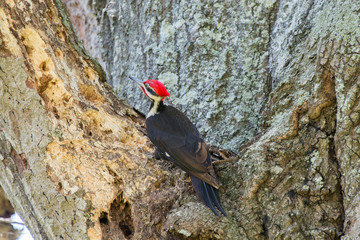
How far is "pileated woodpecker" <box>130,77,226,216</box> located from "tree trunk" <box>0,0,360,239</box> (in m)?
0.06

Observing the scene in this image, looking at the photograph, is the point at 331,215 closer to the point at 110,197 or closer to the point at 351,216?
the point at 351,216

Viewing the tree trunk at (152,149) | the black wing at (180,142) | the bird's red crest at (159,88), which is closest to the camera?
the tree trunk at (152,149)

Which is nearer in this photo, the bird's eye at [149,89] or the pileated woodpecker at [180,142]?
the pileated woodpecker at [180,142]

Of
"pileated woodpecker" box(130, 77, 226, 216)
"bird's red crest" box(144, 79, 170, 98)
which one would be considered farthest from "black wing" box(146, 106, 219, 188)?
"bird's red crest" box(144, 79, 170, 98)

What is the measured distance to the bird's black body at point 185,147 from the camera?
1995 mm

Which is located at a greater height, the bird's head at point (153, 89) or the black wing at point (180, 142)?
the bird's head at point (153, 89)

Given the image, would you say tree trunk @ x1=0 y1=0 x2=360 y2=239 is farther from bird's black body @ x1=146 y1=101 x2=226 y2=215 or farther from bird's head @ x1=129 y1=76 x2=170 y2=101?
bird's head @ x1=129 y1=76 x2=170 y2=101

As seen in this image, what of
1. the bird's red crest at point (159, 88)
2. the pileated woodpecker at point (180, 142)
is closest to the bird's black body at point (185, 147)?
the pileated woodpecker at point (180, 142)

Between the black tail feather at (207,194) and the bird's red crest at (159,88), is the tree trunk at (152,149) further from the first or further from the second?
the bird's red crest at (159,88)

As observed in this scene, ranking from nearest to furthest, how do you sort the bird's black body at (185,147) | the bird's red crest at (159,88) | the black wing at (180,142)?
the bird's black body at (185,147) → the black wing at (180,142) → the bird's red crest at (159,88)

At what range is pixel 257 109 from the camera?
2.49 m

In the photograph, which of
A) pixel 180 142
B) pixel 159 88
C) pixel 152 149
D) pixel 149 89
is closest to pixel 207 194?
pixel 152 149

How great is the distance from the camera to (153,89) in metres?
2.70

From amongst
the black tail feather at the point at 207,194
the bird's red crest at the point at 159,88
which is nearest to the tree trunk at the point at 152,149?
the black tail feather at the point at 207,194
